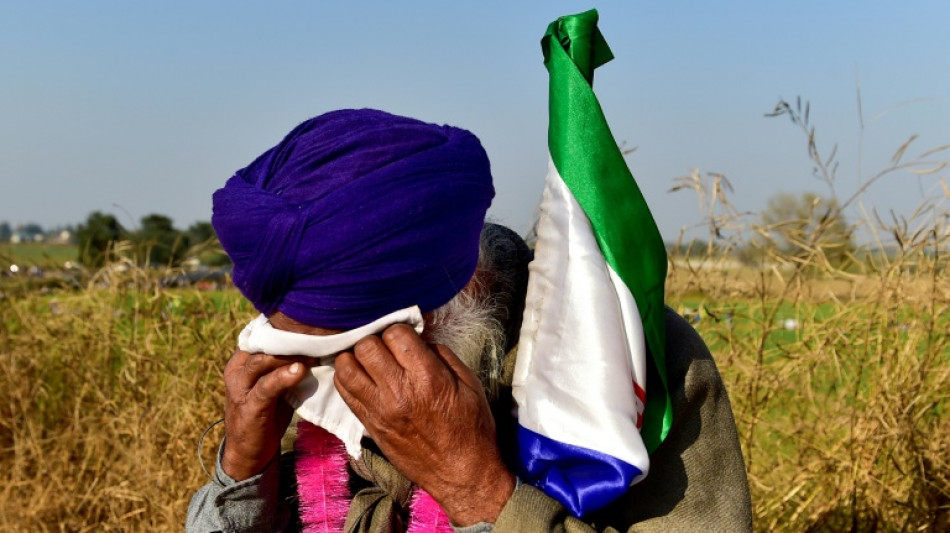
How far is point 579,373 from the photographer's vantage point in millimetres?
1948

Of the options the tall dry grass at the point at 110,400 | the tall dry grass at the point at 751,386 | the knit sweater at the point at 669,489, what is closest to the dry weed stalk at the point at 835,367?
the tall dry grass at the point at 751,386

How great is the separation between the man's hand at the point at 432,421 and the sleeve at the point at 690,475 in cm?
11

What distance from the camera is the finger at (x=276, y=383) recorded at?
208cm

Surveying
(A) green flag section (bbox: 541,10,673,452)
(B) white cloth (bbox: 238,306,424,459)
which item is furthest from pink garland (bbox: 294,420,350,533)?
(A) green flag section (bbox: 541,10,673,452)

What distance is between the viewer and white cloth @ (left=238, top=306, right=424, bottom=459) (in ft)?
6.69

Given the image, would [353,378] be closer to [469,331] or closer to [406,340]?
[406,340]

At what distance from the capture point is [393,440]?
1.97 m

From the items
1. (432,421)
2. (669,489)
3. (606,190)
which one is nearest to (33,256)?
(432,421)

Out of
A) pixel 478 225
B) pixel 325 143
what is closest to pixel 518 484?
pixel 478 225

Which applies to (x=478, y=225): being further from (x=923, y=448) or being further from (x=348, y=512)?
(x=923, y=448)

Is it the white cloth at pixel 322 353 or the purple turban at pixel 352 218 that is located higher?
the purple turban at pixel 352 218

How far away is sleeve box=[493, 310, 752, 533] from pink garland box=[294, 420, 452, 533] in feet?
2.39

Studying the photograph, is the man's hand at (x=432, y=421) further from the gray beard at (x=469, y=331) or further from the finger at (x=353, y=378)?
the gray beard at (x=469, y=331)

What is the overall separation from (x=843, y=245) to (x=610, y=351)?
7.48ft
